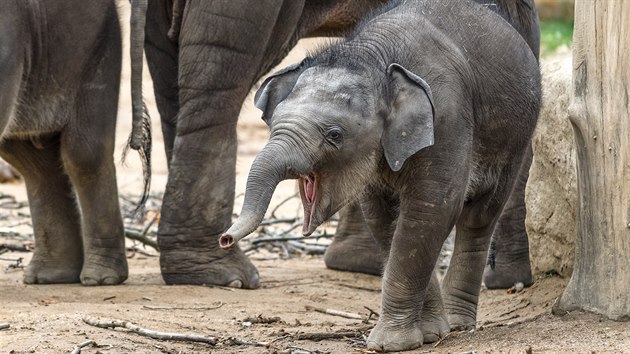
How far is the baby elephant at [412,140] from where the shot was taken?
4203 millimetres

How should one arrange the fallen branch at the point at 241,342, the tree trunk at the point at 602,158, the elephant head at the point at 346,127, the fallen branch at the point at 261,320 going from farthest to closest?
the fallen branch at the point at 261,320, the fallen branch at the point at 241,342, the tree trunk at the point at 602,158, the elephant head at the point at 346,127

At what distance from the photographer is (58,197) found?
6520 mm

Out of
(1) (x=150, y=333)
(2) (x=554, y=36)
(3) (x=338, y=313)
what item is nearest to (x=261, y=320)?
(3) (x=338, y=313)

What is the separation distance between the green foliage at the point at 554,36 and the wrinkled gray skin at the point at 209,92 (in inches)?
360

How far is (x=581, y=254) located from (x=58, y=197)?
269 centimetres

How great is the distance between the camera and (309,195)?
14.0ft

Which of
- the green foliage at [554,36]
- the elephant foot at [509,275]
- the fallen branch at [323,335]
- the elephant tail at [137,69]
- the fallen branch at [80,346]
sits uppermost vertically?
the green foliage at [554,36]

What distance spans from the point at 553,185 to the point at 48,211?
2.34m

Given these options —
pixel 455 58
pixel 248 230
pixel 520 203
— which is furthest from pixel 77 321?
pixel 520 203

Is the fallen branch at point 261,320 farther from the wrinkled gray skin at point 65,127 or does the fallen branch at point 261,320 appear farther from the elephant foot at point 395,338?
A: the wrinkled gray skin at point 65,127

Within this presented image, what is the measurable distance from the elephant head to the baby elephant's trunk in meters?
0.08

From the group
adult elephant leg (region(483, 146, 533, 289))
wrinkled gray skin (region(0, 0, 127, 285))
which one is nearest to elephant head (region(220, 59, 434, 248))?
wrinkled gray skin (region(0, 0, 127, 285))

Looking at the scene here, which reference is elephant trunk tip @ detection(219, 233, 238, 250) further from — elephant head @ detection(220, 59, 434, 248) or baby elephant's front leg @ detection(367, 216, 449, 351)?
baby elephant's front leg @ detection(367, 216, 449, 351)

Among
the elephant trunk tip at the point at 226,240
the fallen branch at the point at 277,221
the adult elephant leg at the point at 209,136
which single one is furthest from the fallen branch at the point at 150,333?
the fallen branch at the point at 277,221
